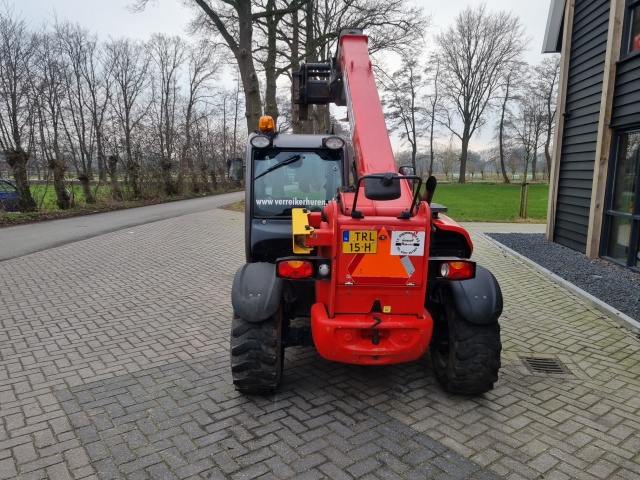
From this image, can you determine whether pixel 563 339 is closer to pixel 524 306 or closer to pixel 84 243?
pixel 524 306

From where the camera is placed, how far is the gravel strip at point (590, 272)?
6078 millimetres

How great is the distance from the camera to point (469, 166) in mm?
62281

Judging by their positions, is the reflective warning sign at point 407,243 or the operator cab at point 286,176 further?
the operator cab at point 286,176

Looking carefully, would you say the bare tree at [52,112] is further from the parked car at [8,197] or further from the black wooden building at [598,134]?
the black wooden building at [598,134]

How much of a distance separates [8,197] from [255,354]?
53.3ft

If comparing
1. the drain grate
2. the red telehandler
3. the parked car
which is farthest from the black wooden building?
the parked car

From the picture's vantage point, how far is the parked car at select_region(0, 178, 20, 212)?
15453mm

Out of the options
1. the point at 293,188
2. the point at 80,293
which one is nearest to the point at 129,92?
the point at 80,293

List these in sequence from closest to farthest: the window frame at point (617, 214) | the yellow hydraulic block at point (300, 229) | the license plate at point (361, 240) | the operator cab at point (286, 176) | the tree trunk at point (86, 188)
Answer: the license plate at point (361, 240), the yellow hydraulic block at point (300, 229), the operator cab at point (286, 176), the window frame at point (617, 214), the tree trunk at point (86, 188)

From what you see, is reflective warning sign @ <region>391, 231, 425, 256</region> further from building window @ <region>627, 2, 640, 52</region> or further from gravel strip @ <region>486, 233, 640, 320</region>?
building window @ <region>627, 2, 640, 52</region>

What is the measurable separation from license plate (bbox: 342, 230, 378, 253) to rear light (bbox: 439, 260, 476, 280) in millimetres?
604

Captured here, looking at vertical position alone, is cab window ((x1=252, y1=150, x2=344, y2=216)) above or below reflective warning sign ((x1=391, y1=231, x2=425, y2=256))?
above

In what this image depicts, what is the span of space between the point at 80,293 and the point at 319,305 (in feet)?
16.0

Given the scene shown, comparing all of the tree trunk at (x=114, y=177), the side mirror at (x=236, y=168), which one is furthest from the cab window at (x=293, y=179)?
the tree trunk at (x=114, y=177)
